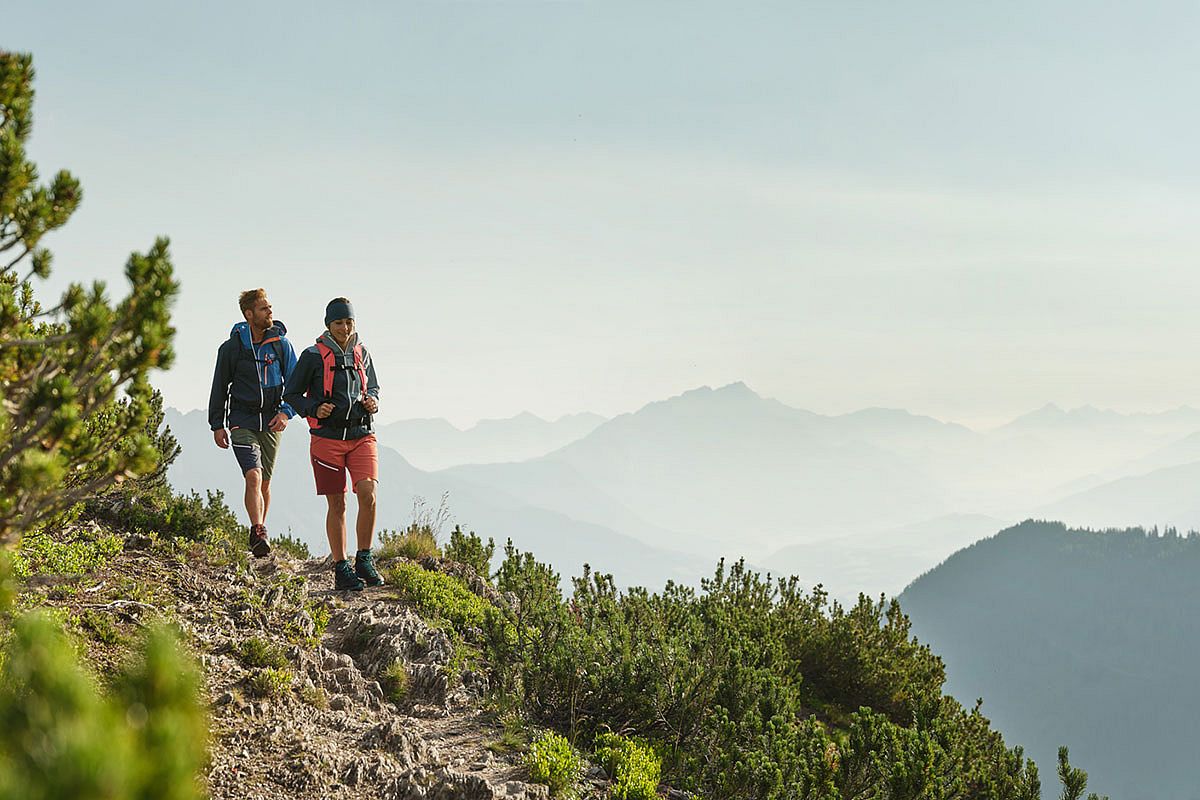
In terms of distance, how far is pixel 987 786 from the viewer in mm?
6715

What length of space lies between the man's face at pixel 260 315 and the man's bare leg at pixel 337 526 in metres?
1.97

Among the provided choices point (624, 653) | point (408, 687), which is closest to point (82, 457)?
point (408, 687)

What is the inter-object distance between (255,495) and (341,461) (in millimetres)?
1210

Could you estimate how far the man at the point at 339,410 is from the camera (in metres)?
7.66

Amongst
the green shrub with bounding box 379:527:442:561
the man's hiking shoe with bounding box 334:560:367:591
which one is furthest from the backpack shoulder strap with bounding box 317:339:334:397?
the green shrub with bounding box 379:527:442:561

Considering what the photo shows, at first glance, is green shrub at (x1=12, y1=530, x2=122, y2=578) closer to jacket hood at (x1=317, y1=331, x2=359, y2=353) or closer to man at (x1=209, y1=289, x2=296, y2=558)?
man at (x1=209, y1=289, x2=296, y2=558)

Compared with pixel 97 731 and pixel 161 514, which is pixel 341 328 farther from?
pixel 97 731

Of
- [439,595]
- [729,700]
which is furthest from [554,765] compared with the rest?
[439,595]

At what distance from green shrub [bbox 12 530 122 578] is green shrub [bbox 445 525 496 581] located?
443 centimetres

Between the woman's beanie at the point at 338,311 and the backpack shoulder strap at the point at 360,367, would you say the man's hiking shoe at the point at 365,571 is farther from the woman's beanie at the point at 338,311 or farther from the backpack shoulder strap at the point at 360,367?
the woman's beanie at the point at 338,311

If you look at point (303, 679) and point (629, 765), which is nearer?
point (629, 765)

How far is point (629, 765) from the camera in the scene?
5.52 meters

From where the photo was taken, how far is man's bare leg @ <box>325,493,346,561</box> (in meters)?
8.00

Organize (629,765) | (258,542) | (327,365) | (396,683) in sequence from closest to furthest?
(629,765) < (396,683) < (327,365) < (258,542)
